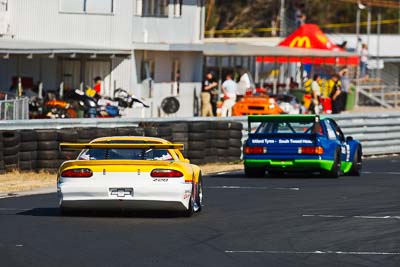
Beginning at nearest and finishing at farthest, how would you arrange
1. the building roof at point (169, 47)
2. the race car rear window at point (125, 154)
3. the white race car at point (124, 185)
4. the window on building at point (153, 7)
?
1. the white race car at point (124, 185)
2. the race car rear window at point (125, 154)
3. the building roof at point (169, 47)
4. the window on building at point (153, 7)

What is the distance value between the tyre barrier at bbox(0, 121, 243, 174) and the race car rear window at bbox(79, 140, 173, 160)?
7290 mm

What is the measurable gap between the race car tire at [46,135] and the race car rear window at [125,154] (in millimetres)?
7676

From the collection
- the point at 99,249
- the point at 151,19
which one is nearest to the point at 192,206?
the point at 99,249

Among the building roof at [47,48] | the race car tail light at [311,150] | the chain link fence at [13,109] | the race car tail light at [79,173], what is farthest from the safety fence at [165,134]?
the race car tail light at [79,173]

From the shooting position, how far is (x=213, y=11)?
8156 cm

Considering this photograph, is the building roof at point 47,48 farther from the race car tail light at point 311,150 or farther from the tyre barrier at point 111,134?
the race car tail light at point 311,150

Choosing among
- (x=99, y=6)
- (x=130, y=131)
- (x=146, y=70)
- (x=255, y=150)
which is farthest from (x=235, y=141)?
(x=146, y=70)

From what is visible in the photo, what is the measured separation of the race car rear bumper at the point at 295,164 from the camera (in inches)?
888

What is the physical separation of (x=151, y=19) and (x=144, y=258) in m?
29.9

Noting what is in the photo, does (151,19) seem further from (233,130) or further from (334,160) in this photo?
(334,160)

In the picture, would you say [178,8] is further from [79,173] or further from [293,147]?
[79,173]

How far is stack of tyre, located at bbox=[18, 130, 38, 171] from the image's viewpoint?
2300 centimetres

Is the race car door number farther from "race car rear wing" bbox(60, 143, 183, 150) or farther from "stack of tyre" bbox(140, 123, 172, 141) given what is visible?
"stack of tyre" bbox(140, 123, 172, 141)

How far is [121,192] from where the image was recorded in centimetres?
1457
